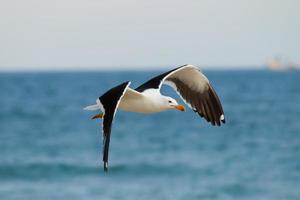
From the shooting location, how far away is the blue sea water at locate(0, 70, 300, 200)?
76.2ft

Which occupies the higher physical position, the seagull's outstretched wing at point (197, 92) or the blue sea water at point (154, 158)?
the seagull's outstretched wing at point (197, 92)

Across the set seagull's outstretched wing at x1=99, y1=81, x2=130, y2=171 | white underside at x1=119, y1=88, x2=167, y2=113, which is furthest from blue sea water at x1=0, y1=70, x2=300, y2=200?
seagull's outstretched wing at x1=99, y1=81, x2=130, y2=171

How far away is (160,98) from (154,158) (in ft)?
58.4

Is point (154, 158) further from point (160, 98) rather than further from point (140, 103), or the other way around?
point (140, 103)

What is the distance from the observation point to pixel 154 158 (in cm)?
2884

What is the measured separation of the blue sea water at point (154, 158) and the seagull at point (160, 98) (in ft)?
30.7

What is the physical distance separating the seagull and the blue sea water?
936cm

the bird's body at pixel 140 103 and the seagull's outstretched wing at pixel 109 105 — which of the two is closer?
the seagull's outstretched wing at pixel 109 105

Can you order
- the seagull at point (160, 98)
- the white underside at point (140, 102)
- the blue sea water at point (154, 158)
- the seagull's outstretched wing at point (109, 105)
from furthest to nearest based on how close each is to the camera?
the blue sea water at point (154, 158)
the white underside at point (140, 102)
the seagull at point (160, 98)
the seagull's outstretched wing at point (109, 105)

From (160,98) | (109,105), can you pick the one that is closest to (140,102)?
(160,98)

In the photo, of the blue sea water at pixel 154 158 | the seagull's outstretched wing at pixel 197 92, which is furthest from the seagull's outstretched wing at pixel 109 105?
the blue sea water at pixel 154 158

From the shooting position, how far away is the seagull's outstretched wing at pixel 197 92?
40.7ft

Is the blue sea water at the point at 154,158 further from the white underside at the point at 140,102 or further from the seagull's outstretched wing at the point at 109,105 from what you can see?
the seagull's outstretched wing at the point at 109,105

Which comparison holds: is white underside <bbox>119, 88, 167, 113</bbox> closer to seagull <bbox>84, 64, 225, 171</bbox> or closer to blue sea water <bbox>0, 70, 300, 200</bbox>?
seagull <bbox>84, 64, 225, 171</bbox>
